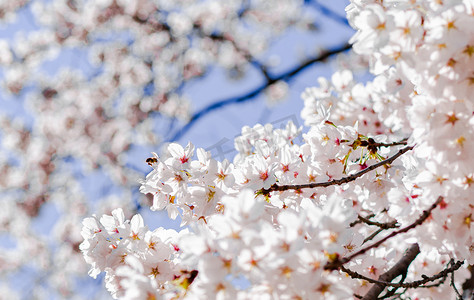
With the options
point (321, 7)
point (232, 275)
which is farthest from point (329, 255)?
point (321, 7)

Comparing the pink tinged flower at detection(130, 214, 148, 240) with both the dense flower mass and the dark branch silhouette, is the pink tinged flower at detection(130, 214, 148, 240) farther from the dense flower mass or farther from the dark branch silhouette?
the dark branch silhouette

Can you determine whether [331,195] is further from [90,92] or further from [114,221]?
[90,92]

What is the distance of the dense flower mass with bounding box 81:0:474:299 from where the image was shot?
1.08 metres

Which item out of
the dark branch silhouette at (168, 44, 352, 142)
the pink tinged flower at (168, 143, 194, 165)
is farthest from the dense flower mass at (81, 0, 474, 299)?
the dark branch silhouette at (168, 44, 352, 142)

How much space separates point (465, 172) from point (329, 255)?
522 mm

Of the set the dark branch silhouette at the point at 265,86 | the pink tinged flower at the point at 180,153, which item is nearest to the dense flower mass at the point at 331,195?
the pink tinged flower at the point at 180,153

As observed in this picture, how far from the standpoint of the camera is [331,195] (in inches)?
48.8

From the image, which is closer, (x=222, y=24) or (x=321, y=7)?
(x=321, y=7)

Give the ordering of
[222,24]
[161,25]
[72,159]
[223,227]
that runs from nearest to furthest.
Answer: [223,227] < [161,25] < [72,159] < [222,24]

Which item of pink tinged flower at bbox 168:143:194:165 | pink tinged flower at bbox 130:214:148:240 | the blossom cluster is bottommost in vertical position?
the blossom cluster

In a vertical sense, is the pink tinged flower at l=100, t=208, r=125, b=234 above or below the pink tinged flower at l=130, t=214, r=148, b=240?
below

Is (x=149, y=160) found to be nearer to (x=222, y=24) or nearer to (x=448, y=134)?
(x=448, y=134)

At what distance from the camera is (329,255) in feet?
3.67

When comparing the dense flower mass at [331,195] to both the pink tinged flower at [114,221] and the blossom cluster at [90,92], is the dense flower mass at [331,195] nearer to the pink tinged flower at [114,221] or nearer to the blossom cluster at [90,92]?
the pink tinged flower at [114,221]
